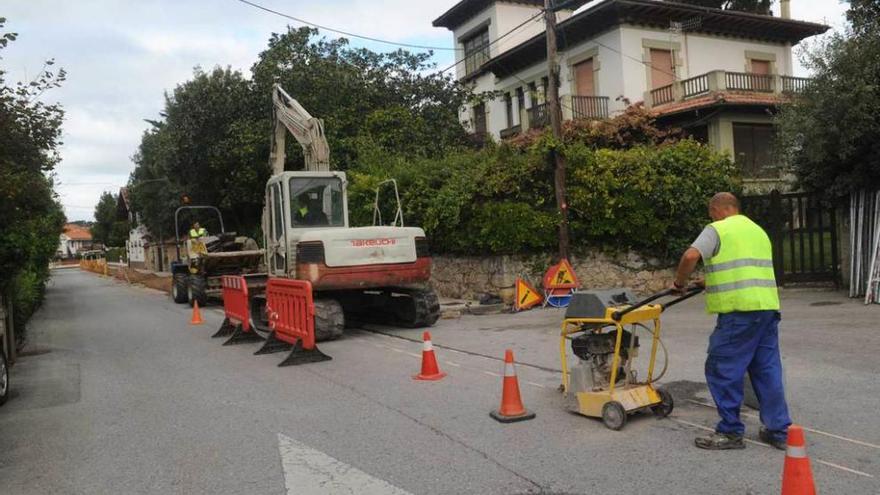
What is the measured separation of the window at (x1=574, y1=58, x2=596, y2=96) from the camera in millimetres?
26141

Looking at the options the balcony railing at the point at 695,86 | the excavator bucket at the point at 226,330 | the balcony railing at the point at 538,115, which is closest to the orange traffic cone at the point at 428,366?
the excavator bucket at the point at 226,330

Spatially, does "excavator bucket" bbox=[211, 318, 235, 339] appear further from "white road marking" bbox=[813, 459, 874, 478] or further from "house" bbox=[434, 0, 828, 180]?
"house" bbox=[434, 0, 828, 180]

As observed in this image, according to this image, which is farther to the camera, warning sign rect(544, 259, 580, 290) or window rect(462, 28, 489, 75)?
window rect(462, 28, 489, 75)

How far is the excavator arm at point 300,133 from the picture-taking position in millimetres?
12359

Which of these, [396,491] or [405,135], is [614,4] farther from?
[396,491]

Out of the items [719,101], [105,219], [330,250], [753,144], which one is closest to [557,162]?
[330,250]

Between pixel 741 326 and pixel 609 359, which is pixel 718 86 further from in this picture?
pixel 741 326

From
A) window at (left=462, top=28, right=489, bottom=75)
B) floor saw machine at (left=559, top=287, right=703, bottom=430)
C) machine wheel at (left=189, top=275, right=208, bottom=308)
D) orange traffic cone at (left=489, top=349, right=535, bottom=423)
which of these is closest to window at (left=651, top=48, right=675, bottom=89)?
window at (left=462, top=28, right=489, bottom=75)

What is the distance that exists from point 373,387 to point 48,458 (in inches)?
125

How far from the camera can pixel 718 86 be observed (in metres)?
22.5

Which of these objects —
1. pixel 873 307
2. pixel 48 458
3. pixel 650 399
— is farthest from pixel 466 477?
pixel 873 307

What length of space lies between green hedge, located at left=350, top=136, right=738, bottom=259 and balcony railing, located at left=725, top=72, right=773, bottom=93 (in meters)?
9.81

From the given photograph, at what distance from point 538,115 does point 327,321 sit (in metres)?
18.2

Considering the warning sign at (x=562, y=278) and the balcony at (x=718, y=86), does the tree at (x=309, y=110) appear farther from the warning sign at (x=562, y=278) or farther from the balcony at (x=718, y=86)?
the warning sign at (x=562, y=278)
